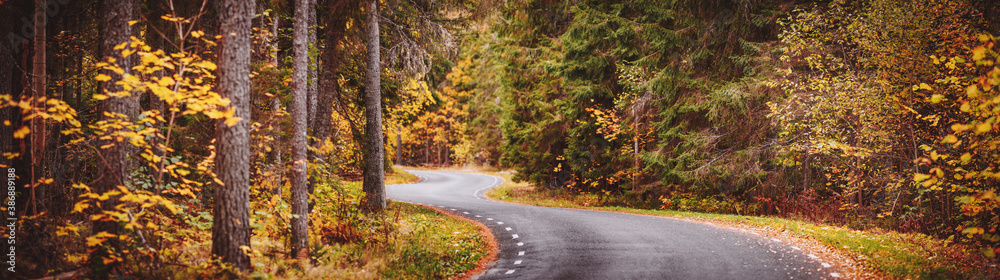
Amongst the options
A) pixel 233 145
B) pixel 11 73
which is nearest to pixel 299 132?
pixel 233 145

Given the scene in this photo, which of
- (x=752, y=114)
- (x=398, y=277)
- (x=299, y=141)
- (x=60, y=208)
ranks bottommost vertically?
(x=398, y=277)

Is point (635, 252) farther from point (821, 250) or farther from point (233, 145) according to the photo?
point (233, 145)

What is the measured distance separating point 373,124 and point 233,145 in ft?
27.3

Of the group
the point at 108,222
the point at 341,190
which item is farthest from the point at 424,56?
the point at 108,222

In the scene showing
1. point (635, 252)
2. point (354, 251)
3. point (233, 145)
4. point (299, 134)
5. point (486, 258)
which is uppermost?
point (299, 134)

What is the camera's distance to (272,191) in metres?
9.19

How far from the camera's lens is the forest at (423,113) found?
5.92m

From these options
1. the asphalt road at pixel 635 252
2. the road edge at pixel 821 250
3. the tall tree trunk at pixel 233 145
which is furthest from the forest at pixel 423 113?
the road edge at pixel 821 250

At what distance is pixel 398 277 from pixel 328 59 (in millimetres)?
6240

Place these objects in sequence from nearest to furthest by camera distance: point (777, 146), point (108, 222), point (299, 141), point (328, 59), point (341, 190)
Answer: point (108, 222) → point (299, 141) → point (341, 190) → point (328, 59) → point (777, 146)

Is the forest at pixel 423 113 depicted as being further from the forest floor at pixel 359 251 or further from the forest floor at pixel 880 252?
the forest floor at pixel 880 252

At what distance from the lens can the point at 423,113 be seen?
20.6 meters

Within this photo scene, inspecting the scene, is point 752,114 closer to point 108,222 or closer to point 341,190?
point 341,190

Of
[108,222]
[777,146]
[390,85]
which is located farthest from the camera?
[390,85]
